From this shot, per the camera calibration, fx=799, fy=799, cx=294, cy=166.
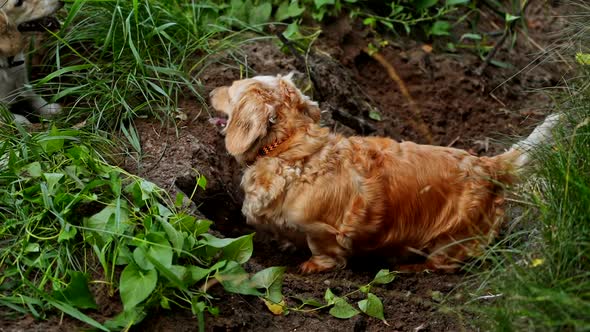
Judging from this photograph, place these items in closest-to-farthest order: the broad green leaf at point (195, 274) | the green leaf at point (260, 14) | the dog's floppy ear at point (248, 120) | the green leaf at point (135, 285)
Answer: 1. the green leaf at point (135, 285)
2. the broad green leaf at point (195, 274)
3. the dog's floppy ear at point (248, 120)
4. the green leaf at point (260, 14)

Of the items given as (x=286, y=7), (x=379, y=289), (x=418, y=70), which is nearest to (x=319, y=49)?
(x=286, y=7)

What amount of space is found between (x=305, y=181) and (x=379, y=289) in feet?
2.50

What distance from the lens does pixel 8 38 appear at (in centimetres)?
502

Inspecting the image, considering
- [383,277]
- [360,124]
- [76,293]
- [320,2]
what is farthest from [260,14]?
[76,293]

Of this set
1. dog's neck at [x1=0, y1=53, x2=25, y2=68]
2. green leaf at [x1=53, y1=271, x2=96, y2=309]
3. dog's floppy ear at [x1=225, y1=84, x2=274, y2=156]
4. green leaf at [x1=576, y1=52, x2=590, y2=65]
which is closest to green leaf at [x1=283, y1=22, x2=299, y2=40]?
dog's floppy ear at [x1=225, y1=84, x2=274, y2=156]

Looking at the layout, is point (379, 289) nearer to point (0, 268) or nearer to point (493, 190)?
point (493, 190)

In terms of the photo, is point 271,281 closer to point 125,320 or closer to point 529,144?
point 125,320

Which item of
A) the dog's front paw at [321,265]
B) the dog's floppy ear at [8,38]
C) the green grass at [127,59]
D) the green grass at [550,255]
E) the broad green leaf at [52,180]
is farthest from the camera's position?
the green grass at [127,59]

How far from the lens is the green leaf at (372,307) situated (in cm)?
435

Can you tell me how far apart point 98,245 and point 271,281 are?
92cm

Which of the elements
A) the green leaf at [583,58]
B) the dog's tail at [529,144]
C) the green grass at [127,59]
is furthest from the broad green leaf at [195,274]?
the green leaf at [583,58]

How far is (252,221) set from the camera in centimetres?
484

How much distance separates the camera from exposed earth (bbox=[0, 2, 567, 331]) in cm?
427

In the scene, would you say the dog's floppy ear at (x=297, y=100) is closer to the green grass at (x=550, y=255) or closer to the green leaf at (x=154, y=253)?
the green leaf at (x=154, y=253)
